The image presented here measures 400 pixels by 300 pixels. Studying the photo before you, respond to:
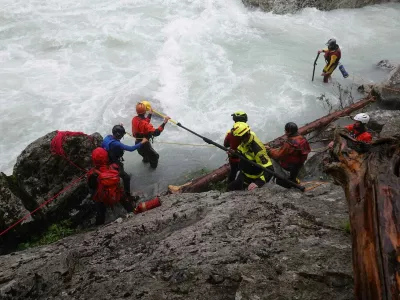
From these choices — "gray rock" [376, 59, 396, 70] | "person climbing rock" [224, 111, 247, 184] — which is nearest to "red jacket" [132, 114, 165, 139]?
"person climbing rock" [224, 111, 247, 184]

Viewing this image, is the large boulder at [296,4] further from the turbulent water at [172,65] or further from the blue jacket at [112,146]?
the blue jacket at [112,146]

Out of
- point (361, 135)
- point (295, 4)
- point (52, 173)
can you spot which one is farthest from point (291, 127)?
point (295, 4)

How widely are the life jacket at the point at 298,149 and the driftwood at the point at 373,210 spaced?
2.45 metres

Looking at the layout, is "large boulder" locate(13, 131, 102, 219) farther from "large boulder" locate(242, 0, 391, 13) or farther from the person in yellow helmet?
"large boulder" locate(242, 0, 391, 13)

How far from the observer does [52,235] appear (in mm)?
6473

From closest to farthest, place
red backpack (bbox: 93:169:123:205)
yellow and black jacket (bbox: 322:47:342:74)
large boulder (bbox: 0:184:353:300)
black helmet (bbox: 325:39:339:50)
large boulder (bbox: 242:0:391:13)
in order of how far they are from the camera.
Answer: large boulder (bbox: 0:184:353:300) < red backpack (bbox: 93:169:123:205) < black helmet (bbox: 325:39:339:50) < yellow and black jacket (bbox: 322:47:342:74) < large boulder (bbox: 242:0:391:13)

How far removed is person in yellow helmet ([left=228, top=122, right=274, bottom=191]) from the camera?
19.3 feet

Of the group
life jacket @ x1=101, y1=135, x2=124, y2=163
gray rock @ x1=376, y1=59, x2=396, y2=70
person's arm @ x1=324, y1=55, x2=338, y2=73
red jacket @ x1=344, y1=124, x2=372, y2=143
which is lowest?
red jacket @ x1=344, y1=124, x2=372, y2=143

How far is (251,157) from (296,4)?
14819mm

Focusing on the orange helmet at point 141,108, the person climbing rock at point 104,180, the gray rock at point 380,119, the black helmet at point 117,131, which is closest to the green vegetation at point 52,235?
the person climbing rock at point 104,180

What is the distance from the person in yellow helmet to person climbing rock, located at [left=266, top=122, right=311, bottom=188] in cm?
37

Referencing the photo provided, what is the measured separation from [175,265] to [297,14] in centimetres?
1732

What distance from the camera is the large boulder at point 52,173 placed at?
272 inches

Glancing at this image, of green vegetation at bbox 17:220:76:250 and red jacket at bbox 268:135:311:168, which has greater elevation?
red jacket at bbox 268:135:311:168
